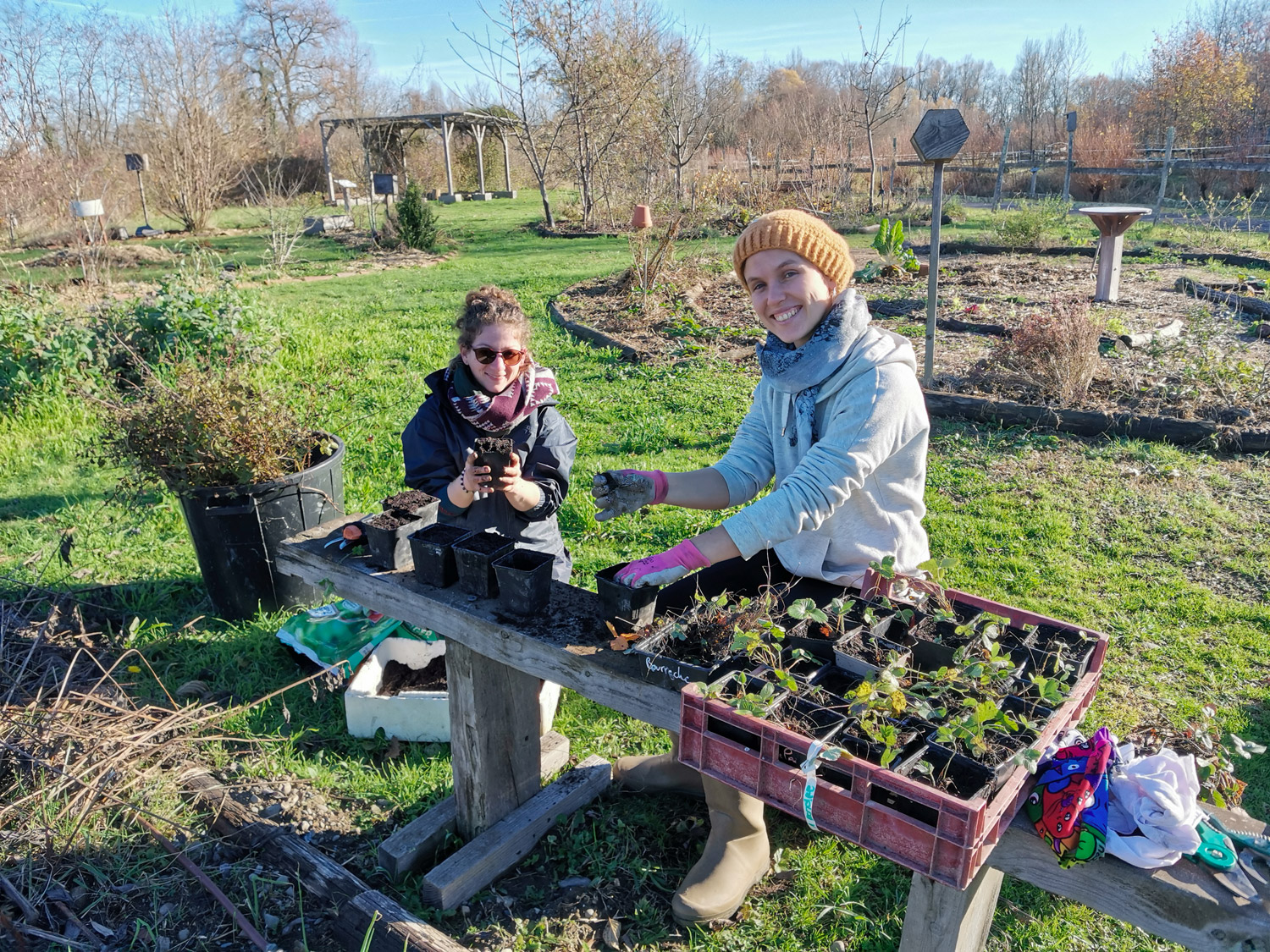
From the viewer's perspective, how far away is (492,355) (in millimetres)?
2867

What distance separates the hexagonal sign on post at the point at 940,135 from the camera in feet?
18.1

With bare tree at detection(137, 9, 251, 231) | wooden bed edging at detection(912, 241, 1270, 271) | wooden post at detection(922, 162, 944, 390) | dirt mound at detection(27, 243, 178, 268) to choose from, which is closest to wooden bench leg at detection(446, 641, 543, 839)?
wooden post at detection(922, 162, 944, 390)

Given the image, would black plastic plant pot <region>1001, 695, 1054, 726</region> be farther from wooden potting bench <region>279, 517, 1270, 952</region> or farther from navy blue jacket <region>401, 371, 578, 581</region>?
navy blue jacket <region>401, 371, 578, 581</region>

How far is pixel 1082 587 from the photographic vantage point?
406 centimetres

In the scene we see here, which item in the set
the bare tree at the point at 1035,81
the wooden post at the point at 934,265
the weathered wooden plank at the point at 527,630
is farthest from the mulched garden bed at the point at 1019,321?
the bare tree at the point at 1035,81

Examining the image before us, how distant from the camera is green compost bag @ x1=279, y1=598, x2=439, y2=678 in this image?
3391 millimetres

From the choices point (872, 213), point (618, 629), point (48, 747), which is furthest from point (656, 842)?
point (872, 213)

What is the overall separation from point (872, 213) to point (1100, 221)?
836 centimetres

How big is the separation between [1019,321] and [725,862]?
742 cm

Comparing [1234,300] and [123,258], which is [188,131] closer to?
[123,258]

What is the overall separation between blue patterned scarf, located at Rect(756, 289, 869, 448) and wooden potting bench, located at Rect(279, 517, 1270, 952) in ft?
2.54

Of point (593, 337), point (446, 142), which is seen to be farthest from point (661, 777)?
point (446, 142)

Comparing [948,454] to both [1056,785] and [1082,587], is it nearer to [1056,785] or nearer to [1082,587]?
[1082,587]

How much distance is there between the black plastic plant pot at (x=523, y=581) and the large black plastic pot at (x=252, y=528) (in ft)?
6.13
